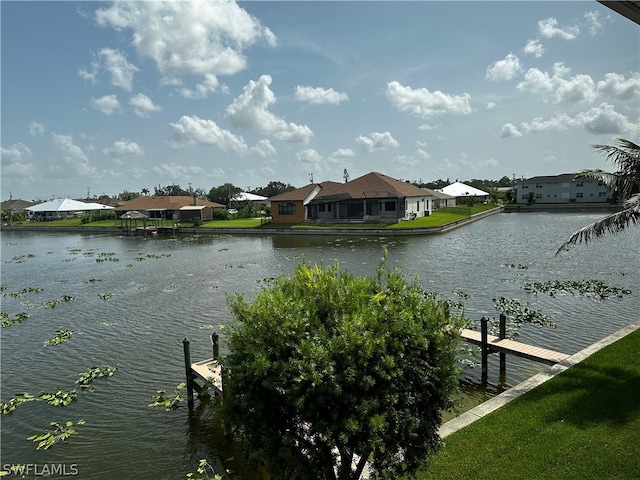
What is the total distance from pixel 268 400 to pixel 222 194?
97.9 metres

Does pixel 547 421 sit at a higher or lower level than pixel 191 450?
higher

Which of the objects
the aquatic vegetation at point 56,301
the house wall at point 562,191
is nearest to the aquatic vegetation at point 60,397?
the aquatic vegetation at point 56,301

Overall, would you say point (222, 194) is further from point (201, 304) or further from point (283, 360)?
point (283, 360)

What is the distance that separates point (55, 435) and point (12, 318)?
12.3 metres

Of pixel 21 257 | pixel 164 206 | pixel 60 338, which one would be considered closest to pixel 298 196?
pixel 164 206

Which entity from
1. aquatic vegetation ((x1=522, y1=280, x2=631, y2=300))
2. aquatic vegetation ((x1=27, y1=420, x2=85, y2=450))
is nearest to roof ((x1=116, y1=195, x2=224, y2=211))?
aquatic vegetation ((x1=522, y1=280, x2=631, y2=300))

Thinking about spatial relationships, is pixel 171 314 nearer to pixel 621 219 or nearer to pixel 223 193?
pixel 621 219

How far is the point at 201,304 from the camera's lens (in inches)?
784

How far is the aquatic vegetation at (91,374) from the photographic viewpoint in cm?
1218

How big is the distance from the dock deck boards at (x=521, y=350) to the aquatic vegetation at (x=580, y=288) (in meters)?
8.75

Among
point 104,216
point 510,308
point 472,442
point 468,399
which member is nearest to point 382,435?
point 472,442

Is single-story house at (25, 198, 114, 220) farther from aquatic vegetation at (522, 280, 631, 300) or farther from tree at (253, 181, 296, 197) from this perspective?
aquatic vegetation at (522, 280, 631, 300)

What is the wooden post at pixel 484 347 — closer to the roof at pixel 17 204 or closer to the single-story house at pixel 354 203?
the single-story house at pixel 354 203

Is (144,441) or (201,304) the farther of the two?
(201,304)
